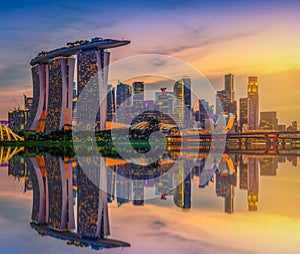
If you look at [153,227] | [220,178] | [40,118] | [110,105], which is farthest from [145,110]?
[153,227]

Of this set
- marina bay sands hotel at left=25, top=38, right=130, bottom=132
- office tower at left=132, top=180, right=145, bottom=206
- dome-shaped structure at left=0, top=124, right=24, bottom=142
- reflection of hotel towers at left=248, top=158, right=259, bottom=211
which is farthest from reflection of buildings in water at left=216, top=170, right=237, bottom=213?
marina bay sands hotel at left=25, top=38, right=130, bottom=132

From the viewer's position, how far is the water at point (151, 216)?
8.52 metres

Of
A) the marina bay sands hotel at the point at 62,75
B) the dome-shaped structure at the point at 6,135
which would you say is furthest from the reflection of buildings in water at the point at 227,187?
the marina bay sands hotel at the point at 62,75

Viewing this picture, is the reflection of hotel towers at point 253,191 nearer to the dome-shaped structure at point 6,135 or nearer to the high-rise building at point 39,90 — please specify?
the dome-shaped structure at point 6,135

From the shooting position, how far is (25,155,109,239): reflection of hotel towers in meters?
9.78

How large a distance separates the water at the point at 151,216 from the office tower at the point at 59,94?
292 ft

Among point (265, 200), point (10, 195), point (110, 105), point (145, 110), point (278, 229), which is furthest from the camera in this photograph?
point (145, 110)

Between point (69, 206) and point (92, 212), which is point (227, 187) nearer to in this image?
point (69, 206)

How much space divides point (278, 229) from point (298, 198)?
15.1ft

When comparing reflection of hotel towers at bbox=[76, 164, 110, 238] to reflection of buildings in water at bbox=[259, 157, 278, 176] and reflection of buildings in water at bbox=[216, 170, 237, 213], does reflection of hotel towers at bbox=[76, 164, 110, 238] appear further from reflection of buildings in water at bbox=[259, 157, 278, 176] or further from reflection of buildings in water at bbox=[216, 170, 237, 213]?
reflection of buildings in water at bbox=[259, 157, 278, 176]

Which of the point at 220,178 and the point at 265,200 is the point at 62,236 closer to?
the point at 265,200

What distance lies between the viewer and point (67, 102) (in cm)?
10756

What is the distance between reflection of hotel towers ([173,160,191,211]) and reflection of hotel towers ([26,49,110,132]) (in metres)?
84.1

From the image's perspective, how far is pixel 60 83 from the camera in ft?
370
